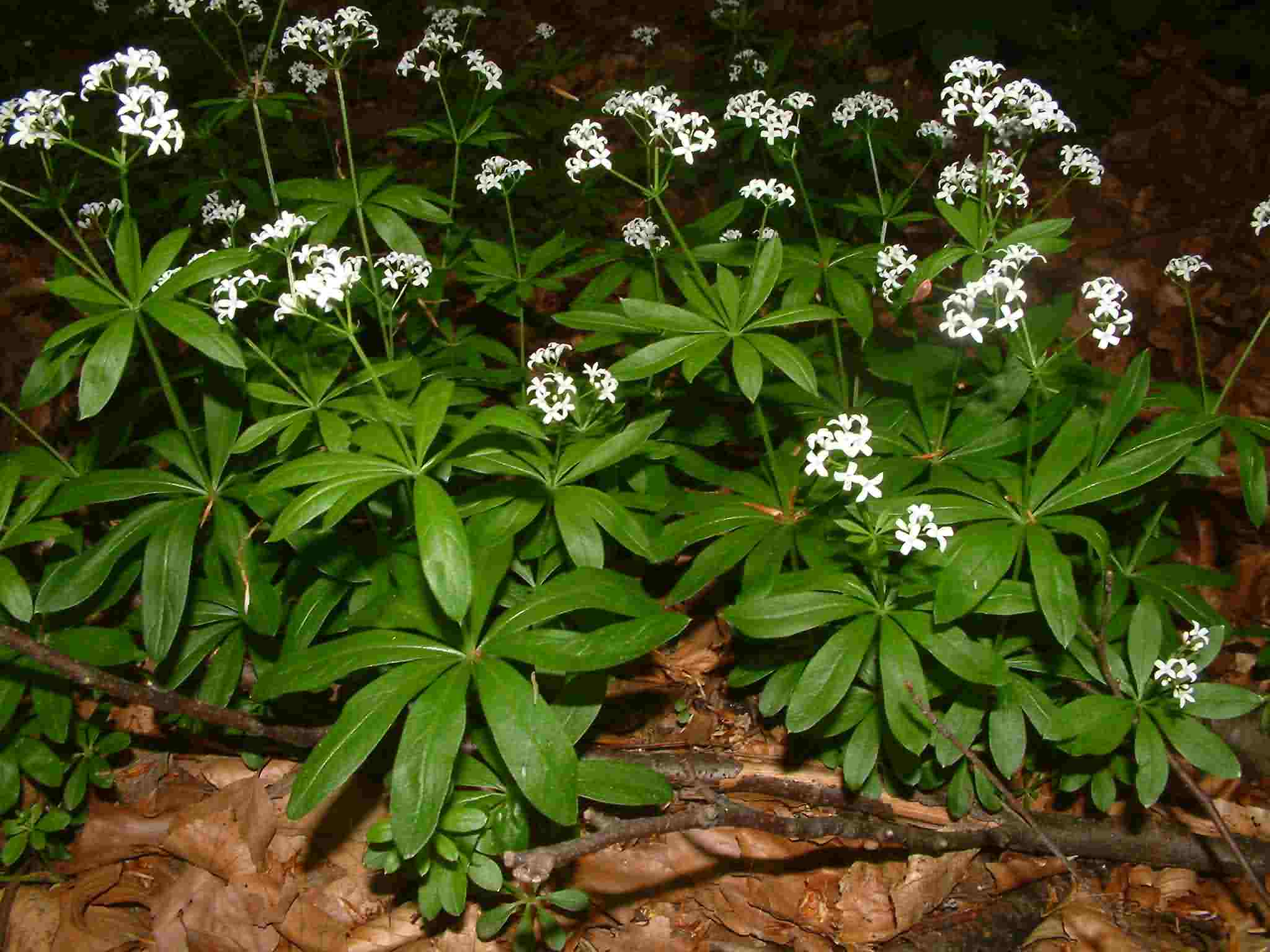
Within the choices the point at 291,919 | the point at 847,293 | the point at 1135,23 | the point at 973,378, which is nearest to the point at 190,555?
the point at 291,919

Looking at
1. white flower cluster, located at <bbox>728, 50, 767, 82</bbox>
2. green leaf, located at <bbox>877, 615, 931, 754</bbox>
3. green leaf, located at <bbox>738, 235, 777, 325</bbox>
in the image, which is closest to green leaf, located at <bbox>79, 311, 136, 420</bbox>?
green leaf, located at <bbox>738, 235, 777, 325</bbox>

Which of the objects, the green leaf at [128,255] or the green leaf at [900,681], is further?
the green leaf at [128,255]

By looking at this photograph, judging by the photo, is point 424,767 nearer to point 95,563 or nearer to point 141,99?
point 95,563

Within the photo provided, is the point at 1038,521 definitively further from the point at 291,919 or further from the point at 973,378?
the point at 291,919

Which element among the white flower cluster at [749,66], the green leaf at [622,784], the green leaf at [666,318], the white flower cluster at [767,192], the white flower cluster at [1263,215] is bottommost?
the green leaf at [622,784]

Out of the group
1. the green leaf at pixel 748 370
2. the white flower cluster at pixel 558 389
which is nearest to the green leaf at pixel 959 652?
the green leaf at pixel 748 370

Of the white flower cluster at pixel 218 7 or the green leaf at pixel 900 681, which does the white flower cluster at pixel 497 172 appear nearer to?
the white flower cluster at pixel 218 7
